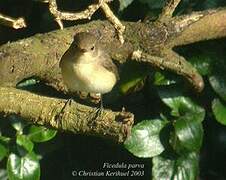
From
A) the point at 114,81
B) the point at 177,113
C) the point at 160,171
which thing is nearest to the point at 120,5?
the point at 114,81

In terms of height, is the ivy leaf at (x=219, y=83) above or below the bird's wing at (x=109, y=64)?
below

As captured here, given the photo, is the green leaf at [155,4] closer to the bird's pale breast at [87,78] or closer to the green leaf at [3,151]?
the bird's pale breast at [87,78]

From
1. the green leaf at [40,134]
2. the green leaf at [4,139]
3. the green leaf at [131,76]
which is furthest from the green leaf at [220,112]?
the green leaf at [4,139]

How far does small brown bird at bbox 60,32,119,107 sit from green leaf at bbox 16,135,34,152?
1.19ft

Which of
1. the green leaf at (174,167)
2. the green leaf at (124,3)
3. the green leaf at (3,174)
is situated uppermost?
the green leaf at (124,3)

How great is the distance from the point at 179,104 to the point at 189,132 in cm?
17

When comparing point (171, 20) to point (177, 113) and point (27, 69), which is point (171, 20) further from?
point (27, 69)

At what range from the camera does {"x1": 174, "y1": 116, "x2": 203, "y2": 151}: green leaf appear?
3.72m

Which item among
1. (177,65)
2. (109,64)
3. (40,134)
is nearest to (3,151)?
(40,134)

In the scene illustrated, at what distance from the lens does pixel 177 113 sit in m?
3.81

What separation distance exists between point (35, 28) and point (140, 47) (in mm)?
677

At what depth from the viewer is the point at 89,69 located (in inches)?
156

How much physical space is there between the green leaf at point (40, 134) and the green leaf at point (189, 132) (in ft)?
2.12

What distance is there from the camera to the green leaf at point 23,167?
3.76 metres
